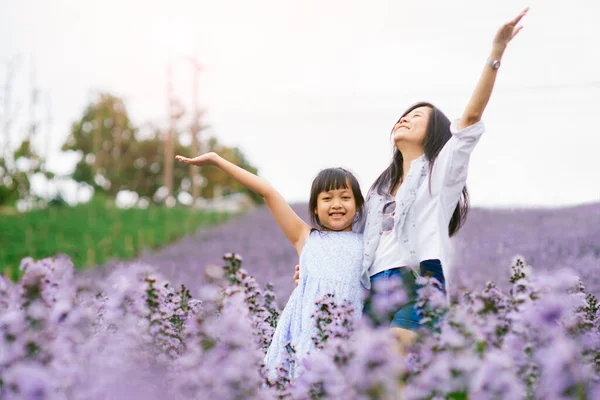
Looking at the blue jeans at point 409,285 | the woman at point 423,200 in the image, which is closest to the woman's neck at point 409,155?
the woman at point 423,200

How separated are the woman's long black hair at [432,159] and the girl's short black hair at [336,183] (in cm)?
14

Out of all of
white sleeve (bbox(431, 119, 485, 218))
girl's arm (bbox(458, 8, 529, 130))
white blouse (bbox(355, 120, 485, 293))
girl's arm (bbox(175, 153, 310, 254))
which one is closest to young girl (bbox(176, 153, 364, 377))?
girl's arm (bbox(175, 153, 310, 254))

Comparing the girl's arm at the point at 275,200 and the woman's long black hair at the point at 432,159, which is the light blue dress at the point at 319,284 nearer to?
the girl's arm at the point at 275,200

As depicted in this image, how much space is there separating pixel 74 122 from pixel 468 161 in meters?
33.9

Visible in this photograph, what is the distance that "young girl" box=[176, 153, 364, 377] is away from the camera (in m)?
2.85

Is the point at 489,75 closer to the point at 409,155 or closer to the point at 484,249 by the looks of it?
the point at 409,155

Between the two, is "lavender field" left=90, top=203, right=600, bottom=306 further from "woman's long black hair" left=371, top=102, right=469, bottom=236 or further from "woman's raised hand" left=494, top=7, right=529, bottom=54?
"woman's raised hand" left=494, top=7, right=529, bottom=54

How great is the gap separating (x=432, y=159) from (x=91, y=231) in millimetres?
10297

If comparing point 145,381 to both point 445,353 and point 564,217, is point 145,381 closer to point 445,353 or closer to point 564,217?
point 445,353

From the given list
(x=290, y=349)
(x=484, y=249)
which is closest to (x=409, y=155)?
(x=290, y=349)

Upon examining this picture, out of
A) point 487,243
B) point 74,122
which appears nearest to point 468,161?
point 487,243

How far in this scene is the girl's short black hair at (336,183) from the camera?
3127 millimetres

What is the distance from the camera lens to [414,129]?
3090 mm

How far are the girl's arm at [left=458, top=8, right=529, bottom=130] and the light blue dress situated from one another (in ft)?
2.74
